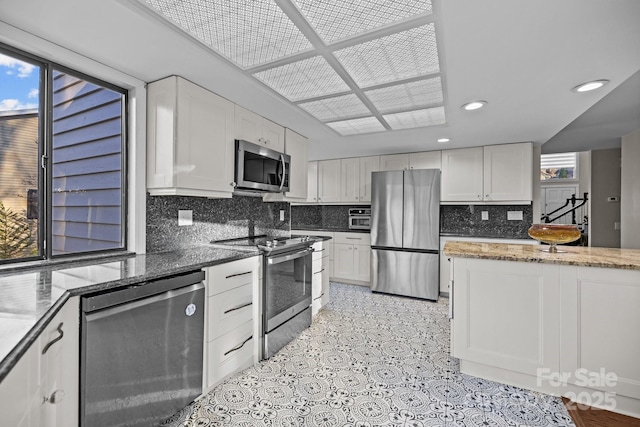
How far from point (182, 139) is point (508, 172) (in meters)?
3.91

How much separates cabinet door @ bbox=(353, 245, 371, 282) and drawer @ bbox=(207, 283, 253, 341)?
9.11 ft

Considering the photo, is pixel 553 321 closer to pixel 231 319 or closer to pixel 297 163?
pixel 231 319

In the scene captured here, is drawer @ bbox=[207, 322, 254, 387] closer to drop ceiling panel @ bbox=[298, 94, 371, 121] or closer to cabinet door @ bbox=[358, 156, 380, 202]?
drop ceiling panel @ bbox=[298, 94, 371, 121]

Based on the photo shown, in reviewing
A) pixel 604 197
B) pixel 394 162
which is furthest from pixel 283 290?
pixel 604 197

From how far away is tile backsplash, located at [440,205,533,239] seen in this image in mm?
4121

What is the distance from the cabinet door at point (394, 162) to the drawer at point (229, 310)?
314 centimetres

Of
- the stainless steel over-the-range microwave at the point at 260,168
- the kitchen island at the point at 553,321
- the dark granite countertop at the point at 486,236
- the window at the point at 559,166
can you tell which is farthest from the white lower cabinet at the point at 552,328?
the window at the point at 559,166

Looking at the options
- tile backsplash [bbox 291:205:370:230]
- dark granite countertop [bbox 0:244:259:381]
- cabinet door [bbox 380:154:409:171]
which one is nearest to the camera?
dark granite countertop [bbox 0:244:259:381]

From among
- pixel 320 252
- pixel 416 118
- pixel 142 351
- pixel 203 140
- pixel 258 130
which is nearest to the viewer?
pixel 142 351

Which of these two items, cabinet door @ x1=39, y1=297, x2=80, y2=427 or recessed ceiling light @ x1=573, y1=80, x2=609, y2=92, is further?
recessed ceiling light @ x1=573, y1=80, x2=609, y2=92

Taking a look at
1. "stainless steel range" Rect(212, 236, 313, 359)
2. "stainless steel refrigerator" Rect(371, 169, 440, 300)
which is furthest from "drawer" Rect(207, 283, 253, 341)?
"stainless steel refrigerator" Rect(371, 169, 440, 300)

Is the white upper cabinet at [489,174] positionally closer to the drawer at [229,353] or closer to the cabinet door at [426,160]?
the cabinet door at [426,160]

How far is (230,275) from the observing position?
6.79 ft

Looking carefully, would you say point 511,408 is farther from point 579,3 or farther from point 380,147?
point 380,147
